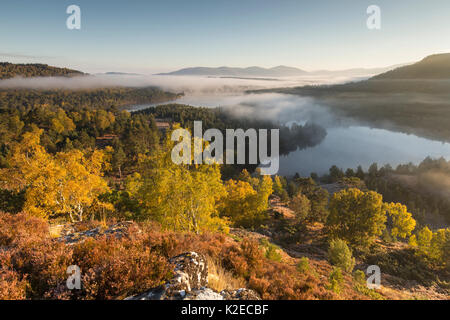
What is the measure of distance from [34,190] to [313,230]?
150 ft

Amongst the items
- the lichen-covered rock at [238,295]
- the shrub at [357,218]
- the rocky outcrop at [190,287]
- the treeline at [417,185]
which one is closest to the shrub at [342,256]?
the shrub at [357,218]

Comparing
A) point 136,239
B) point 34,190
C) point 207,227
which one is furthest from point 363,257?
point 34,190

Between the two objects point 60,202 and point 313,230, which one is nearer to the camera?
point 60,202

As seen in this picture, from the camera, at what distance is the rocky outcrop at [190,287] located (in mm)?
4602

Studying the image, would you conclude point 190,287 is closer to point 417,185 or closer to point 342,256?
point 342,256

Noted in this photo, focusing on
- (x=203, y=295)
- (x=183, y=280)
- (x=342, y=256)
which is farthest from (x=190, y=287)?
(x=342, y=256)

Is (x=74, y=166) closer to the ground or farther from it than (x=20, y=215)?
farther from it

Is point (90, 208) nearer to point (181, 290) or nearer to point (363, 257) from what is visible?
point (181, 290)

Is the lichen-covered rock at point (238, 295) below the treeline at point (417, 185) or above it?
above

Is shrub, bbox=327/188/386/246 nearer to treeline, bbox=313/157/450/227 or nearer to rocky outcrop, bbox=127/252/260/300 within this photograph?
rocky outcrop, bbox=127/252/260/300

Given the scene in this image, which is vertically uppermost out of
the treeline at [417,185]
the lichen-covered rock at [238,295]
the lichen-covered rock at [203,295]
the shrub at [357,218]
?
the lichen-covered rock at [203,295]

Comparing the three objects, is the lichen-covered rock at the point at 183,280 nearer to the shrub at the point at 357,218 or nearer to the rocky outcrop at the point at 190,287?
the rocky outcrop at the point at 190,287

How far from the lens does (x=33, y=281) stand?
5191 mm

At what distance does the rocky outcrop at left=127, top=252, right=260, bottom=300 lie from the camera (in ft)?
15.1
